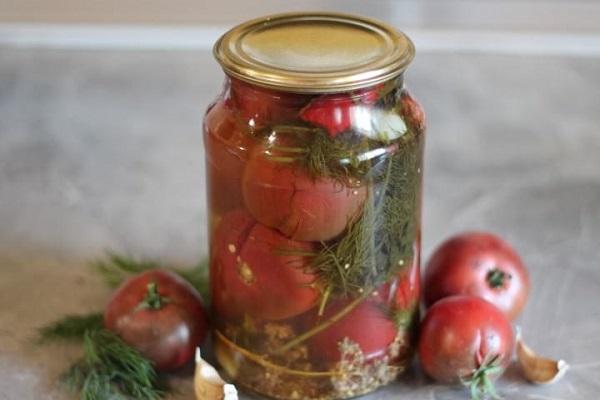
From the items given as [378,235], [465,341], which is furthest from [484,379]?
[378,235]

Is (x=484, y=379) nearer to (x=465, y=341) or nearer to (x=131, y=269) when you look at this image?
(x=465, y=341)

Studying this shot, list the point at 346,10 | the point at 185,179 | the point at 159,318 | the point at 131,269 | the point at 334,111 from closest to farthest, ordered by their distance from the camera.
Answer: the point at 334,111 → the point at 159,318 → the point at 131,269 → the point at 185,179 → the point at 346,10

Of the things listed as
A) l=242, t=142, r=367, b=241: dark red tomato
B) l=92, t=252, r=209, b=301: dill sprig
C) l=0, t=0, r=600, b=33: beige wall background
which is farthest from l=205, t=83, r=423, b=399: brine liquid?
l=0, t=0, r=600, b=33: beige wall background

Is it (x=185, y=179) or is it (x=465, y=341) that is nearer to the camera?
(x=465, y=341)

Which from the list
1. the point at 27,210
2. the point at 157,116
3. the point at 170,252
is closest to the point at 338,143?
the point at 170,252

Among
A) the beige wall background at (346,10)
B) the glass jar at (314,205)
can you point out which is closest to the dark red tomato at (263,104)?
the glass jar at (314,205)

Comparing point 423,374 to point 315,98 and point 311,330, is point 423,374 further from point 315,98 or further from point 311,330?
point 315,98
